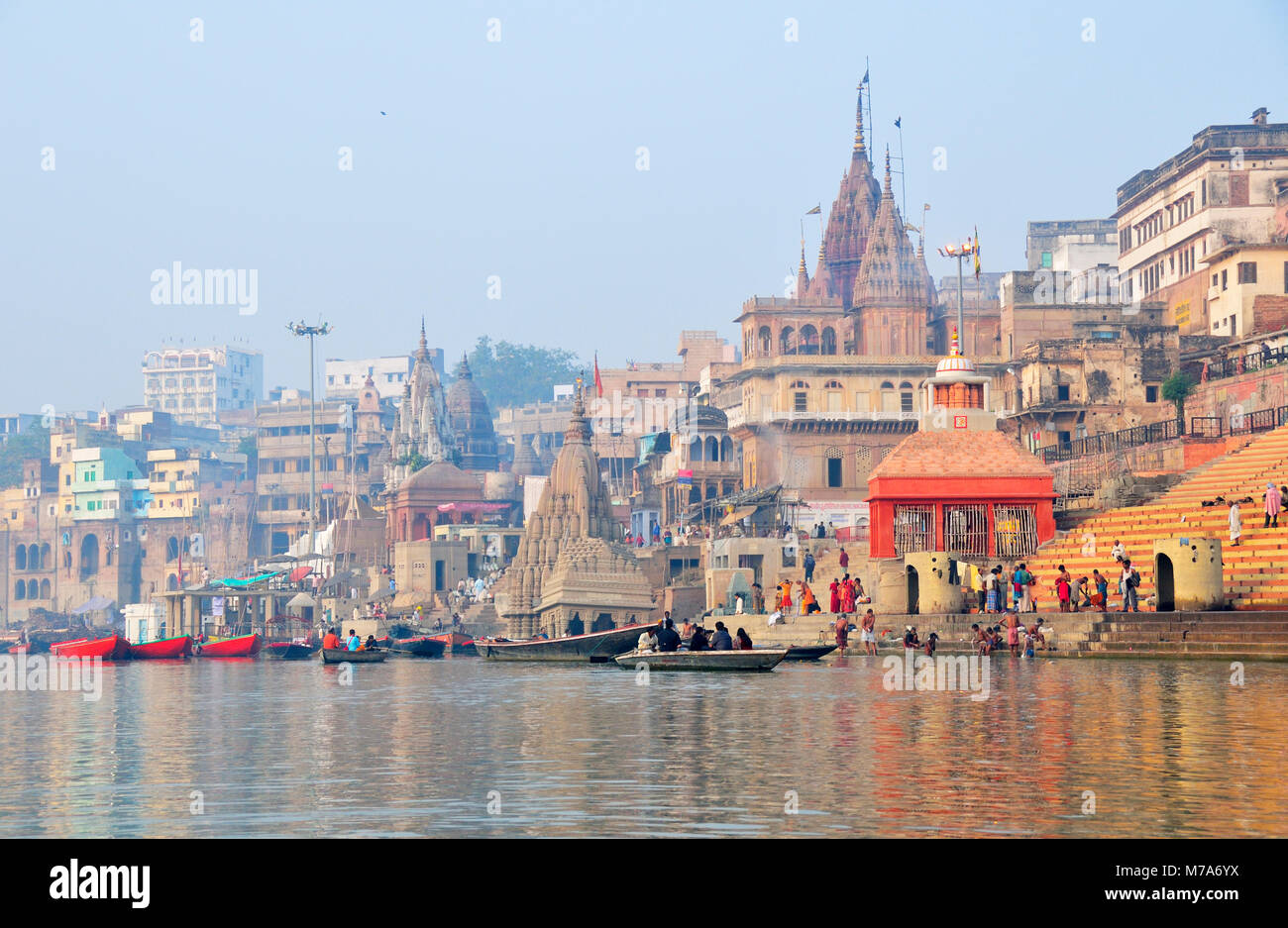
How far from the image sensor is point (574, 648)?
49188 millimetres

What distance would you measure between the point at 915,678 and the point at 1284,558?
7.81 metres

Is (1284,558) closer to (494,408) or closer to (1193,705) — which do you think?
(1193,705)

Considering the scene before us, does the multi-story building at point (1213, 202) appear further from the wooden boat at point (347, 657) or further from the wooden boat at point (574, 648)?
the wooden boat at point (347, 657)

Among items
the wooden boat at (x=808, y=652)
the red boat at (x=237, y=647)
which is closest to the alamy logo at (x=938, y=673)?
the wooden boat at (x=808, y=652)

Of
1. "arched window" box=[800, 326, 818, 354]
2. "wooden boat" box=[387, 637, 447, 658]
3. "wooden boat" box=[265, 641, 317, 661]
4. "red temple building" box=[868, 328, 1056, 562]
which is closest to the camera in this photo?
"red temple building" box=[868, 328, 1056, 562]

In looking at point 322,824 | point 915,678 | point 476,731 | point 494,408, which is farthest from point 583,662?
point 494,408

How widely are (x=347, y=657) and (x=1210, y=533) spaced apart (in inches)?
1082

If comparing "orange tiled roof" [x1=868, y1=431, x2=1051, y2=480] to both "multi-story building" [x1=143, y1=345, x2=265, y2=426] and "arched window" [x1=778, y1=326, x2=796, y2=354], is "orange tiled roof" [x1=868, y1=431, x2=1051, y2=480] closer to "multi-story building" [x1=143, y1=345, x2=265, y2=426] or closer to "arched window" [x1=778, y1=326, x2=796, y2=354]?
"arched window" [x1=778, y1=326, x2=796, y2=354]

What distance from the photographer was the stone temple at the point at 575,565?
219ft

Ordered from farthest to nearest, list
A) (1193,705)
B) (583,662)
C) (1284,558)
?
1. (583,662)
2. (1284,558)
3. (1193,705)

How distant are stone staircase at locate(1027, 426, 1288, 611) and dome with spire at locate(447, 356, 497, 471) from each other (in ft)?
286

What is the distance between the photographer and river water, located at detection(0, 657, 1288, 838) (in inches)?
524
